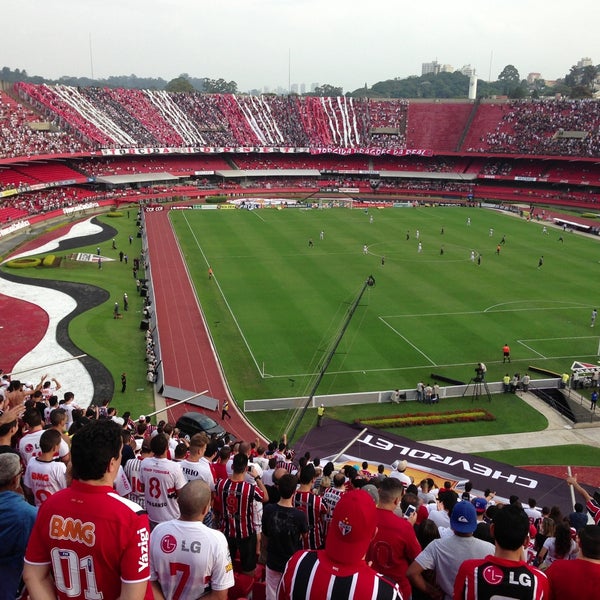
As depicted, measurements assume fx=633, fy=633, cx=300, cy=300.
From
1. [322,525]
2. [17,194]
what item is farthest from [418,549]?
[17,194]

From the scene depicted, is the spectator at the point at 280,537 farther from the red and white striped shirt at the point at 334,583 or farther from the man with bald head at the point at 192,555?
the red and white striped shirt at the point at 334,583

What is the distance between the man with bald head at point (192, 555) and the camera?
519 cm

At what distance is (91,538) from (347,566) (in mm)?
1845

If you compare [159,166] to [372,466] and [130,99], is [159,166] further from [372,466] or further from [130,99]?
[372,466]

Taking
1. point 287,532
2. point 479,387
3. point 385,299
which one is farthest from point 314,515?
point 385,299

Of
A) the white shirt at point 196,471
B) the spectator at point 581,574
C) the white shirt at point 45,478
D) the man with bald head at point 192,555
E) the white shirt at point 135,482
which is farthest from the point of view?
the white shirt at point 196,471

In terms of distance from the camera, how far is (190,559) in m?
5.20

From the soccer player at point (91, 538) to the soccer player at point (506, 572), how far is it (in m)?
2.56

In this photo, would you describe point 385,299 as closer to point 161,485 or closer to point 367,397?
point 367,397

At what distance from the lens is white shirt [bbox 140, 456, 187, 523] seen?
803cm

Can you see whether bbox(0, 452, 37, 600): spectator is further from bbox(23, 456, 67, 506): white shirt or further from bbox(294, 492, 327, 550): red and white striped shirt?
bbox(294, 492, 327, 550): red and white striped shirt

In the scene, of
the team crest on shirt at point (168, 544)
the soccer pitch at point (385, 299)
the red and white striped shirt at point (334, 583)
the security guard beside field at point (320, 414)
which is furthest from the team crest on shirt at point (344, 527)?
the soccer pitch at point (385, 299)

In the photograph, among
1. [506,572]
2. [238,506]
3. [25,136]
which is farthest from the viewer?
[25,136]

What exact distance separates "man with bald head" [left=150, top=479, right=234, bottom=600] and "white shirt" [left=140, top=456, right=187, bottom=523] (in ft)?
8.99
